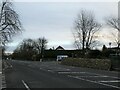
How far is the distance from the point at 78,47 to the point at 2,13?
133ft

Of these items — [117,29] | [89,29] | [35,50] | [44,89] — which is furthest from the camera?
[35,50]

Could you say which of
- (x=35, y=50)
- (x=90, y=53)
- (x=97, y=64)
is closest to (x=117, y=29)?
(x=90, y=53)

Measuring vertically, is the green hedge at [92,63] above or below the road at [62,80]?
above

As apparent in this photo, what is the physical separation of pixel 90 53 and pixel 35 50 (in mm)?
99048

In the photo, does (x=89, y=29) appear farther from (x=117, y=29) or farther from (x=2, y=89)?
(x=2, y=89)

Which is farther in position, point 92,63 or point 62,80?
point 92,63

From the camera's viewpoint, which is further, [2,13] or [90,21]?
[90,21]

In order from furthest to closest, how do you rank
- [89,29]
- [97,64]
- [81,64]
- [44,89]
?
→ [89,29] < [81,64] < [97,64] < [44,89]

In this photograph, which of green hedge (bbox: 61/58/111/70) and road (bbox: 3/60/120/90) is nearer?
road (bbox: 3/60/120/90)

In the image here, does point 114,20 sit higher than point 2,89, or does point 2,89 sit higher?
point 114,20

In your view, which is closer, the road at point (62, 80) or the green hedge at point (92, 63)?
the road at point (62, 80)

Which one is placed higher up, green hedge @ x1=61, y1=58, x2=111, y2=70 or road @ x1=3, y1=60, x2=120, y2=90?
green hedge @ x1=61, y1=58, x2=111, y2=70

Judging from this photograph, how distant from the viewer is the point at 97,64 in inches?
1927

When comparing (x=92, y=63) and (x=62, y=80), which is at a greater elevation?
(x=92, y=63)
